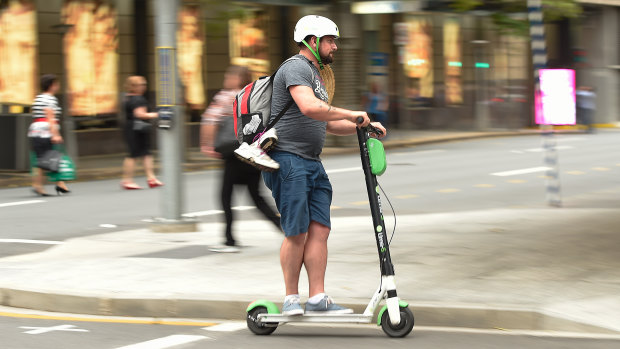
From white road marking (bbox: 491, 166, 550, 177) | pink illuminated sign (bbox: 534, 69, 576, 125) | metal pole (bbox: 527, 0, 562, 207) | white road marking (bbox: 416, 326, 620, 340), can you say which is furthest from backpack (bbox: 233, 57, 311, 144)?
white road marking (bbox: 491, 166, 550, 177)

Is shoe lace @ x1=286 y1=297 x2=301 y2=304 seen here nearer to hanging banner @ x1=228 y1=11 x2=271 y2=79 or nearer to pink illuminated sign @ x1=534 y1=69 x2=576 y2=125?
pink illuminated sign @ x1=534 y1=69 x2=576 y2=125

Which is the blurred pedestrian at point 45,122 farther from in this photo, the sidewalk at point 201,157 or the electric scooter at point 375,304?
the electric scooter at point 375,304

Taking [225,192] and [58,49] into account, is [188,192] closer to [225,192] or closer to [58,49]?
[225,192]

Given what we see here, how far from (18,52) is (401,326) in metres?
18.4

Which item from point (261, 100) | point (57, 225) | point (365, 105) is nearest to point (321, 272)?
point (261, 100)

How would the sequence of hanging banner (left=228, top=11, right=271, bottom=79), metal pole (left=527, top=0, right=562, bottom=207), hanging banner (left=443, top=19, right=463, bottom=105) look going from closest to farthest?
1. metal pole (left=527, top=0, right=562, bottom=207)
2. hanging banner (left=228, top=11, right=271, bottom=79)
3. hanging banner (left=443, top=19, right=463, bottom=105)

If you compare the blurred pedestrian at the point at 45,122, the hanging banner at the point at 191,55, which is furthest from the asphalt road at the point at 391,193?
the hanging banner at the point at 191,55

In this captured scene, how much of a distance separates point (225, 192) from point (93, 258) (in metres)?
1.32

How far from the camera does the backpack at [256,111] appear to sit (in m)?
6.32

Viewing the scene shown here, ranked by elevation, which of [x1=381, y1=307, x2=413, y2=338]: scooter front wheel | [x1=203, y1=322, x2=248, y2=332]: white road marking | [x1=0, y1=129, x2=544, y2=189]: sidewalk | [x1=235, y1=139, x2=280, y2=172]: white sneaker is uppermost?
[x1=235, y1=139, x2=280, y2=172]: white sneaker

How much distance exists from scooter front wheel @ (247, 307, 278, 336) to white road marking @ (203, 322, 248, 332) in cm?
26

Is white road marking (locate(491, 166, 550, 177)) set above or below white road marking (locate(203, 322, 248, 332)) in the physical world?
above

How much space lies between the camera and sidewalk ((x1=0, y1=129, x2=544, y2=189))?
64.4 ft

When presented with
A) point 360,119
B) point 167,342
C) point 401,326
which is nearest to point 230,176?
point 167,342
